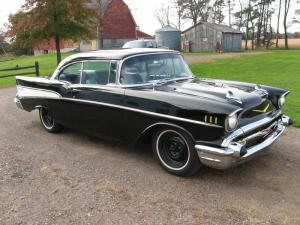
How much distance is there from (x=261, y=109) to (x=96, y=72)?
8.47ft

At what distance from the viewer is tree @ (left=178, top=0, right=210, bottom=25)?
51.9 m

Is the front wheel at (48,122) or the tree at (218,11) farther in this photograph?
the tree at (218,11)

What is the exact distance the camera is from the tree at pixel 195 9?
51.9 m

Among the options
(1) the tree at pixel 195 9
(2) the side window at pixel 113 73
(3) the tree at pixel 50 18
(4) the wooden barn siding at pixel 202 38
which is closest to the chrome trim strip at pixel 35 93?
(2) the side window at pixel 113 73

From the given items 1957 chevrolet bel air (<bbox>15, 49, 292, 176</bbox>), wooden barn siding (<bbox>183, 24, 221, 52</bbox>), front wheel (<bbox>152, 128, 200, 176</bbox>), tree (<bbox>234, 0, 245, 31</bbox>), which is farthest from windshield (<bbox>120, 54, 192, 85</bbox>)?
tree (<bbox>234, 0, 245, 31</bbox>)

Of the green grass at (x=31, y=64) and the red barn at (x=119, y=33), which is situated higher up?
the red barn at (x=119, y=33)

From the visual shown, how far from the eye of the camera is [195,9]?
52156mm

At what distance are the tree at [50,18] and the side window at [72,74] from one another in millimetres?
10765

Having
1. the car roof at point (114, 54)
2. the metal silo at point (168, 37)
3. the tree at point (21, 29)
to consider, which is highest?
the metal silo at point (168, 37)

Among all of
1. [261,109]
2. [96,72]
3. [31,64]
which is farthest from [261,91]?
[31,64]

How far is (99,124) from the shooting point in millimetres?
5449

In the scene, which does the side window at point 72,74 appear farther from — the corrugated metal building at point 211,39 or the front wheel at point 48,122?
the corrugated metal building at point 211,39

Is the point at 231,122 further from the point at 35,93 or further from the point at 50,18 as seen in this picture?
the point at 50,18

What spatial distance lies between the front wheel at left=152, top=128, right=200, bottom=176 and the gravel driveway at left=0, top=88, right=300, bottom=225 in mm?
139
